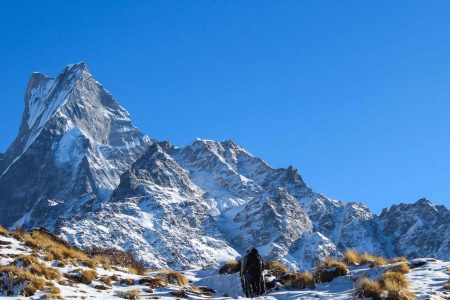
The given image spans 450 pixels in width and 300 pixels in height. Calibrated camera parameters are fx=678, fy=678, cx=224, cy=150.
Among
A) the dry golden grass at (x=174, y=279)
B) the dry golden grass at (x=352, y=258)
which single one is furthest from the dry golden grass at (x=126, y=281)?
the dry golden grass at (x=352, y=258)

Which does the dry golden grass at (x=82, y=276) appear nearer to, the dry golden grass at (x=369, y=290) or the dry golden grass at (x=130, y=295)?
the dry golden grass at (x=130, y=295)

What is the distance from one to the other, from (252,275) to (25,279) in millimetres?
10869

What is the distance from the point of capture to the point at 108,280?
100 ft

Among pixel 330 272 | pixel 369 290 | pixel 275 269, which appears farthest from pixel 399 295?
pixel 275 269

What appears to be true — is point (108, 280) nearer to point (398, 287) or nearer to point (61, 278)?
point (61, 278)

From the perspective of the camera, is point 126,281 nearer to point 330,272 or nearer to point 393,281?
point 330,272

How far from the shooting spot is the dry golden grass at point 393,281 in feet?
83.6

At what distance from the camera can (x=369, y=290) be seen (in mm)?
25500

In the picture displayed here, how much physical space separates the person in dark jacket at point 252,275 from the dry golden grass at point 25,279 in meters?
9.81

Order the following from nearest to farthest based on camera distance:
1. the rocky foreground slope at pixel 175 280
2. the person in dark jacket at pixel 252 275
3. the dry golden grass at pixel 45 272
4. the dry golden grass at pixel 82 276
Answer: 1. the rocky foreground slope at pixel 175 280
2. the dry golden grass at pixel 45 272
3. the dry golden grass at pixel 82 276
4. the person in dark jacket at pixel 252 275

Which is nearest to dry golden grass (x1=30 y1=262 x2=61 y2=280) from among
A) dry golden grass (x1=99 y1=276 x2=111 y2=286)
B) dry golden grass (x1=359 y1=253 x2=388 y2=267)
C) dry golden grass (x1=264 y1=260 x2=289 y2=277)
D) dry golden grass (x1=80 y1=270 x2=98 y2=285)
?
dry golden grass (x1=80 y1=270 x2=98 y2=285)

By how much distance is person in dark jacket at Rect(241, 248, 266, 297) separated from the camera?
1267 inches

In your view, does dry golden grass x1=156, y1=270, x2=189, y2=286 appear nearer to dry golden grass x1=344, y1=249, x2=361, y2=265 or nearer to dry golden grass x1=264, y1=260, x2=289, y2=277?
dry golden grass x1=264, y1=260, x2=289, y2=277

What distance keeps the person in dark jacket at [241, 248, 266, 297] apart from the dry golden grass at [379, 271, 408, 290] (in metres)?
6.98
